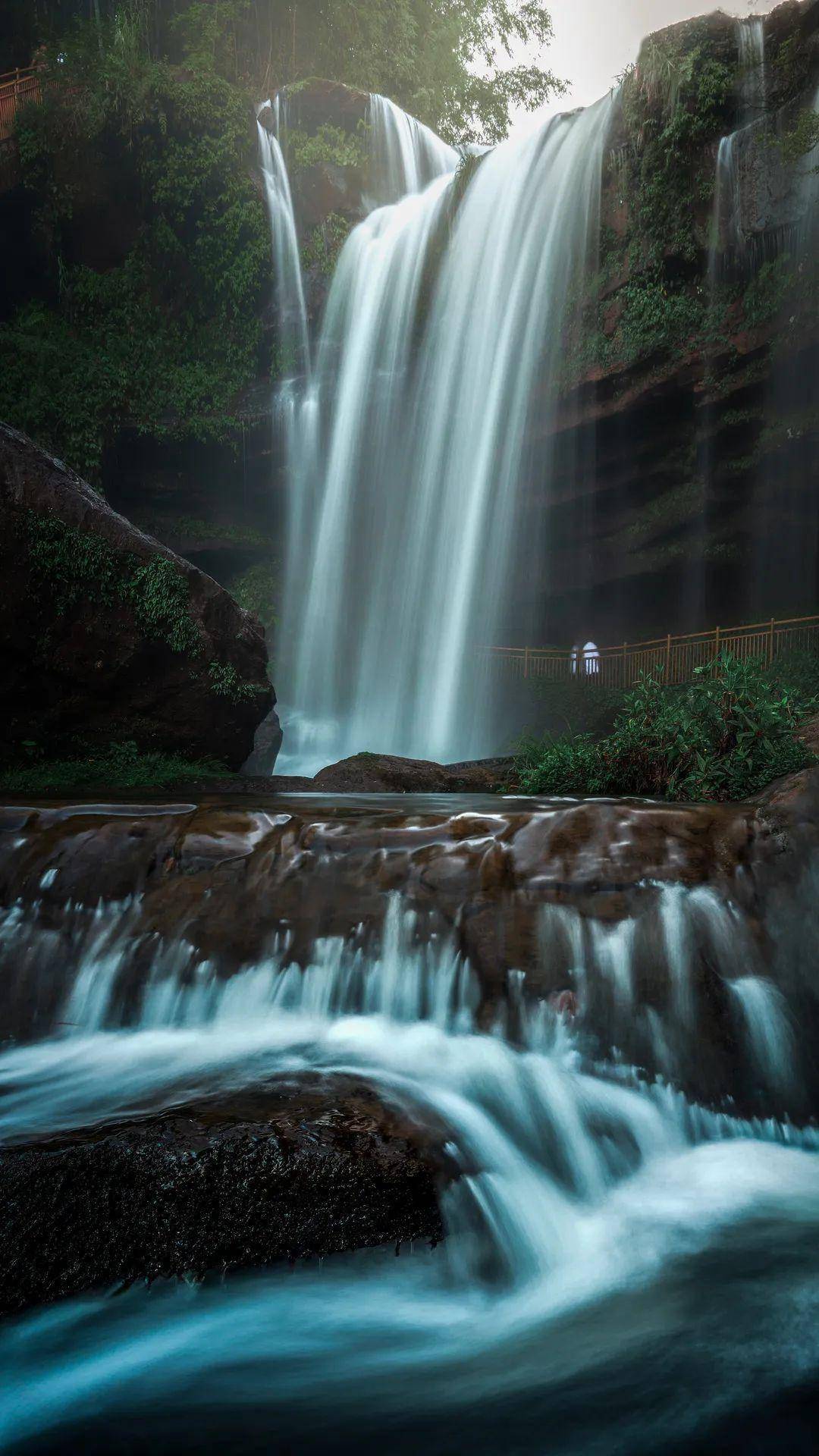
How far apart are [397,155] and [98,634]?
22425 millimetres

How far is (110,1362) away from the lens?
90.5 inches

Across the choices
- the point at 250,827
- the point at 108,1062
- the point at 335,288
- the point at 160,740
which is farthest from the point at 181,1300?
the point at 335,288

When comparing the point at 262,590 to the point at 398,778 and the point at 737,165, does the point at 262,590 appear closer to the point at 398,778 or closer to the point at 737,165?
the point at 398,778

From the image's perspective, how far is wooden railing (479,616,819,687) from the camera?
1672 centimetres

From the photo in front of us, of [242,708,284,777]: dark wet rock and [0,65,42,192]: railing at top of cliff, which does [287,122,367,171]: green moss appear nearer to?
[0,65,42,192]: railing at top of cliff

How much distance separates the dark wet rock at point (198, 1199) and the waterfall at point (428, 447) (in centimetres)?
1434

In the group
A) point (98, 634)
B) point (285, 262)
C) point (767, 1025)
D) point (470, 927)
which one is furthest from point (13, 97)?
point (767, 1025)

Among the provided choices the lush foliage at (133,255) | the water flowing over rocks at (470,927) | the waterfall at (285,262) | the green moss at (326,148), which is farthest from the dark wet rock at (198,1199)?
the green moss at (326,148)

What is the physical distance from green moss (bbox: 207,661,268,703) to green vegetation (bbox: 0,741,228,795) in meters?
0.96

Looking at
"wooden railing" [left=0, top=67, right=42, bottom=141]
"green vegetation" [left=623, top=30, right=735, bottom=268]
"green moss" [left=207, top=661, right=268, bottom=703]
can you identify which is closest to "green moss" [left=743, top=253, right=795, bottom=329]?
"green vegetation" [left=623, top=30, right=735, bottom=268]

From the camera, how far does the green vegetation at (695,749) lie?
22.7ft

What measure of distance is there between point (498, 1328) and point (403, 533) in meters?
19.5

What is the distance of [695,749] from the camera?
7480 millimetres

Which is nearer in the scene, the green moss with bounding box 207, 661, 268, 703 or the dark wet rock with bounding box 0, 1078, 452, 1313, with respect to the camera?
the dark wet rock with bounding box 0, 1078, 452, 1313
